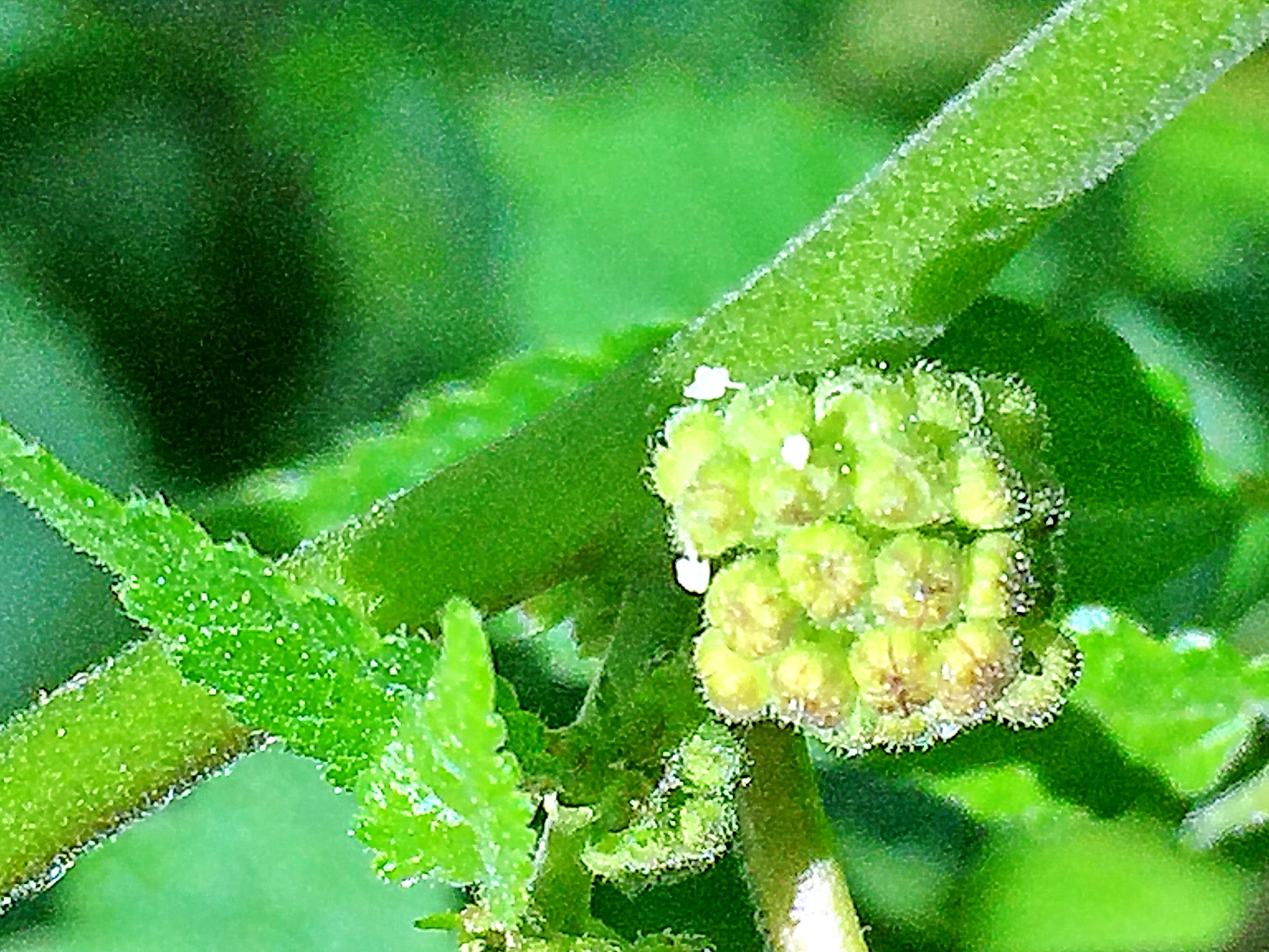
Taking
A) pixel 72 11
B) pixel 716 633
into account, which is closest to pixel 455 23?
pixel 72 11

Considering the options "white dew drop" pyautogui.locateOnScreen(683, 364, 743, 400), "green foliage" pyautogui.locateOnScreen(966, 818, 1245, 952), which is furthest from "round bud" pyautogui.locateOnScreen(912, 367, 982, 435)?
"green foliage" pyautogui.locateOnScreen(966, 818, 1245, 952)

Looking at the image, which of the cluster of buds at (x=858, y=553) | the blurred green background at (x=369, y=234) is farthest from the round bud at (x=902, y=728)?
the blurred green background at (x=369, y=234)

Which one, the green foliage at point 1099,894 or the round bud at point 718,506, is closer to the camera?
the round bud at point 718,506

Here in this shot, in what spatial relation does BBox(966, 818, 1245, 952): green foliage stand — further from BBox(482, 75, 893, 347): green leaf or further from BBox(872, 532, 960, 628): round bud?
BBox(872, 532, 960, 628): round bud

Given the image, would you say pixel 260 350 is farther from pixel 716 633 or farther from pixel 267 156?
pixel 716 633

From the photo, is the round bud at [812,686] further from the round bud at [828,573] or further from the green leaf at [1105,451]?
the green leaf at [1105,451]

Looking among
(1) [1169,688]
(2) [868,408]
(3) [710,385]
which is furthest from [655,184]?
(2) [868,408]
